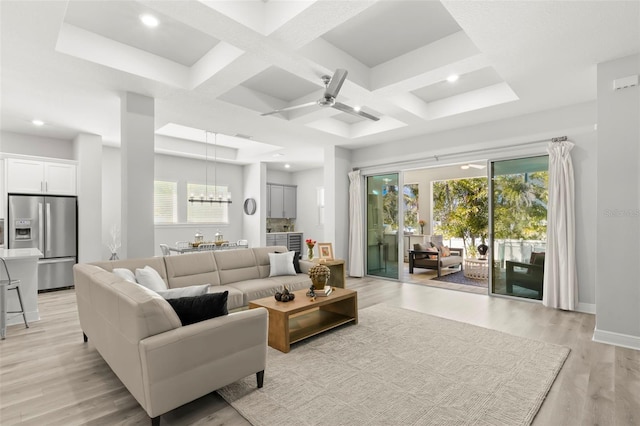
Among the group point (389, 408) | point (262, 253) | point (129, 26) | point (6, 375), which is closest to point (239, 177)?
point (262, 253)

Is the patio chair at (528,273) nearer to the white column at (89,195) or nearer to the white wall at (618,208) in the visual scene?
the white wall at (618,208)

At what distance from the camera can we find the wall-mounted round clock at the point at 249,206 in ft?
29.3

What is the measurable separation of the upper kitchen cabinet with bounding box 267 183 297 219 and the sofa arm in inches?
290

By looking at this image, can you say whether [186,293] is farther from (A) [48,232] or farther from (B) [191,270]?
(A) [48,232]

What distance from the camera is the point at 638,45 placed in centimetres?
301

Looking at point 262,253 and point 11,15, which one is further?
point 262,253

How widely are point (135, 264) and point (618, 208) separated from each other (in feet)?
16.3

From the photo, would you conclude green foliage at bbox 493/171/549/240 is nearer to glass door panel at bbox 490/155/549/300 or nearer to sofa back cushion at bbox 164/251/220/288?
glass door panel at bbox 490/155/549/300

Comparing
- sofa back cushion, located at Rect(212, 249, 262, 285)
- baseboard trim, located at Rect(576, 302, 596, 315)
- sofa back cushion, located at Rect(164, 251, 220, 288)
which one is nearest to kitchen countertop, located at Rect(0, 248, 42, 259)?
sofa back cushion, located at Rect(164, 251, 220, 288)

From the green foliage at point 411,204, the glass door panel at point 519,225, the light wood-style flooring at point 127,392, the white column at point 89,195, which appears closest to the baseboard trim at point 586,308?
the light wood-style flooring at point 127,392

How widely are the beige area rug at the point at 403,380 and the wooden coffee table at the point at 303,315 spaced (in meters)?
0.10

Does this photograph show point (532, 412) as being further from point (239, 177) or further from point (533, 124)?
point (239, 177)

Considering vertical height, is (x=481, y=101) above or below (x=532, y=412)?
above

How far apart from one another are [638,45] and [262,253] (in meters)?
4.69
